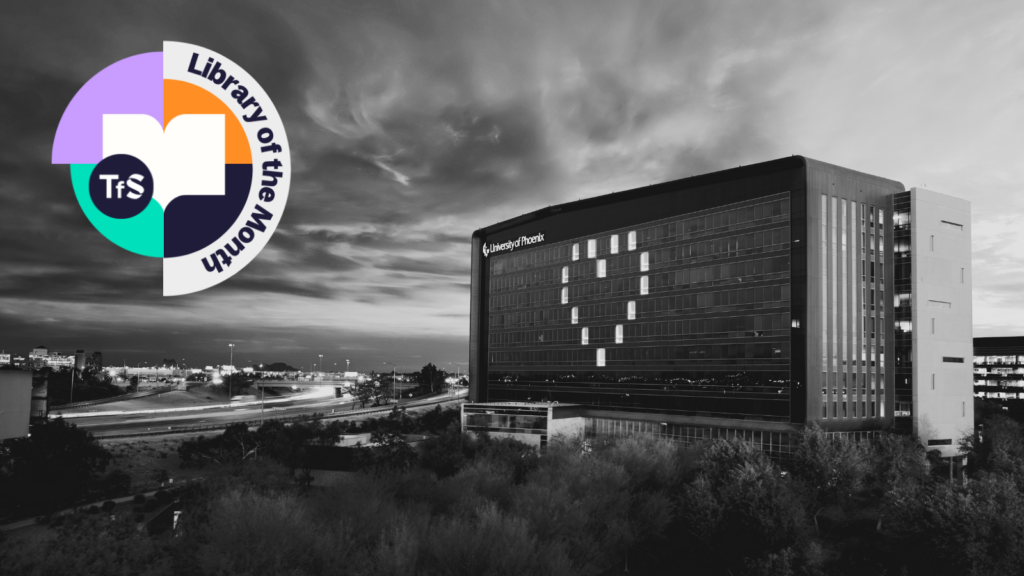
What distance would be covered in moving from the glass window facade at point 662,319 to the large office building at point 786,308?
0.22m

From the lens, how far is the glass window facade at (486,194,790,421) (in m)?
77.1

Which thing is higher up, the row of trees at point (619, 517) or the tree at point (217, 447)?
the row of trees at point (619, 517)

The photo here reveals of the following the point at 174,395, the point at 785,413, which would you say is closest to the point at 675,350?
the point at 785,413

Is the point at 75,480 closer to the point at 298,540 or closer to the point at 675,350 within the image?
the point at 298,540

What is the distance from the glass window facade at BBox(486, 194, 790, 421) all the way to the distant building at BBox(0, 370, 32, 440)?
65095 mm

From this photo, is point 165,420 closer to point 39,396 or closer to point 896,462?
point 39,396

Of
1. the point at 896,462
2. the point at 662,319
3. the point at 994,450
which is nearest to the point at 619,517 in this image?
the point at 896,462

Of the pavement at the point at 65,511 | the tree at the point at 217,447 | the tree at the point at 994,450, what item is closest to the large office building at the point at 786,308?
the tree at the point at 994,450

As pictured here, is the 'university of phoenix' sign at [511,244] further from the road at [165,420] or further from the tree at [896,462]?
the road at [165,420]

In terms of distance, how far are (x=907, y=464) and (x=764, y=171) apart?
111 feet

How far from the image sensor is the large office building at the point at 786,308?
Result: 75.2m

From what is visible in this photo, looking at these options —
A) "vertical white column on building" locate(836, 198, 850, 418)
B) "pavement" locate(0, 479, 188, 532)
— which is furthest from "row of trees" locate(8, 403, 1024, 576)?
"pavement" locate(0, 479, 188, 532)

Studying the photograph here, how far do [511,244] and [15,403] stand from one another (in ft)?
231

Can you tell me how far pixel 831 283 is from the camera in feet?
250
